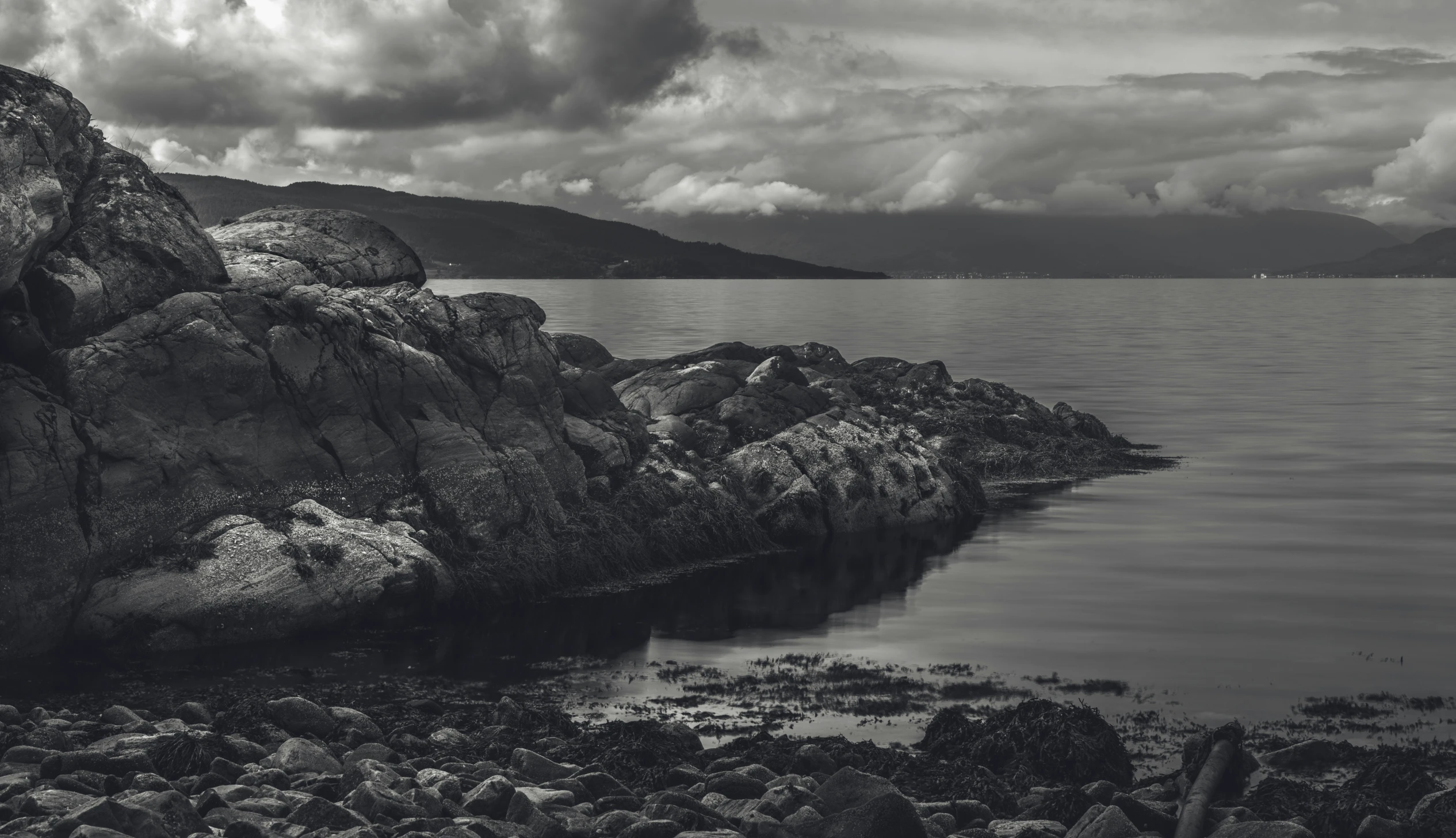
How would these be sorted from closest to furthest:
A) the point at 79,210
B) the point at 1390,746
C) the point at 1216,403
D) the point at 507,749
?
1. the point at 507,749
2. the point at 1390,746
3. the point at 79,210
4. the point at 1216,403

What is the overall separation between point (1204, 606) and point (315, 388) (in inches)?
701

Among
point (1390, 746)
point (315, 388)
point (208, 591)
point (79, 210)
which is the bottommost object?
point (1390, 746)

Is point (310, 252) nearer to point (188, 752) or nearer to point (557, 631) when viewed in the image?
point (557, 631)

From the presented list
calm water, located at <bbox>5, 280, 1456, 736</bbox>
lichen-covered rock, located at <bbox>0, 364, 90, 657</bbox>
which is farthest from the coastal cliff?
calm water, located at <bbox>5, 280, 1456, 736</bbox>

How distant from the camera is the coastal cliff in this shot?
22.2 m

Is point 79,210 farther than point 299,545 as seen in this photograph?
Yes

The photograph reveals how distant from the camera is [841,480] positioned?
33938mm

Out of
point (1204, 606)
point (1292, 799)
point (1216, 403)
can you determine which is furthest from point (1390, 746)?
point (1216, 403)

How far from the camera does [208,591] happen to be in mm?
22250

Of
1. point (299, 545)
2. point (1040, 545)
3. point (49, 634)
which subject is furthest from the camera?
point (1040, 545)

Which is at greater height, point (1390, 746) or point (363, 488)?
point (363, 488)

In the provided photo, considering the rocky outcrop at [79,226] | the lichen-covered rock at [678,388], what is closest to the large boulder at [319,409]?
the rocky outcrop at [79,226]

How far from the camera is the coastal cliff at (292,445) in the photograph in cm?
2219

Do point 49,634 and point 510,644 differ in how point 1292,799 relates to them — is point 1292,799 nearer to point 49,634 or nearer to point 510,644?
point 510,644
